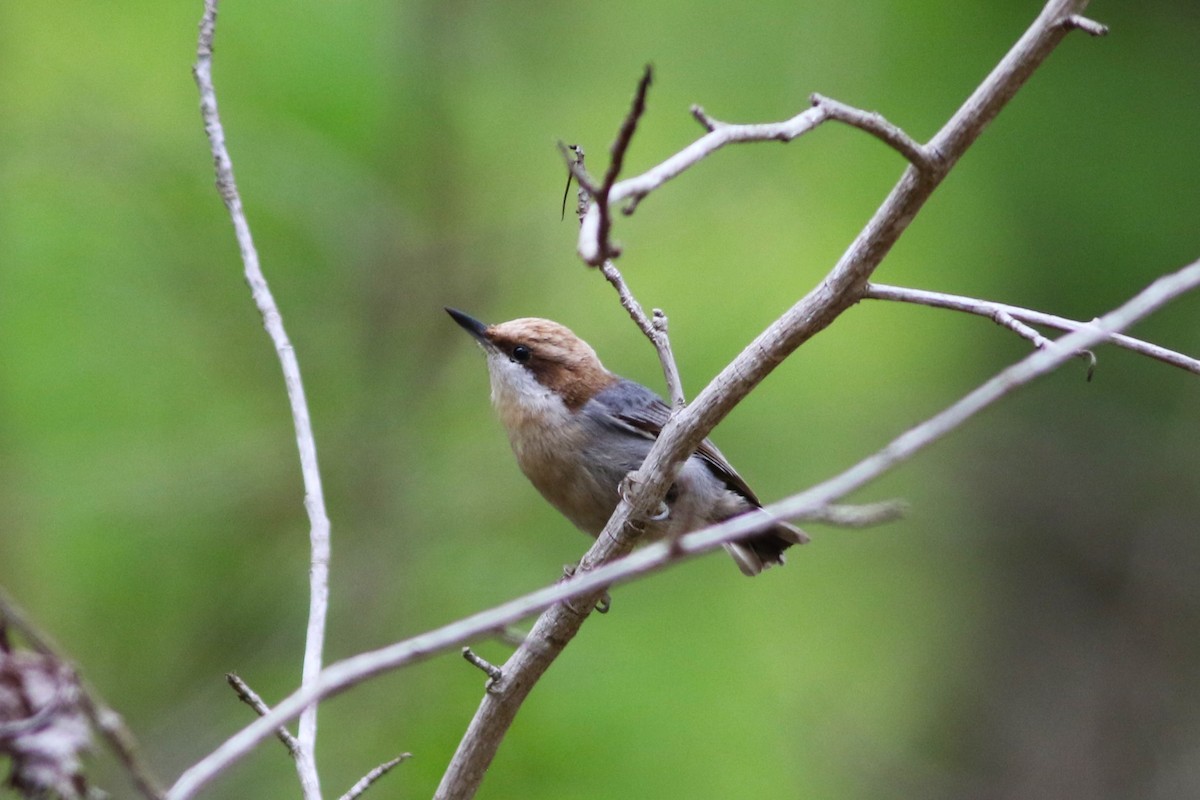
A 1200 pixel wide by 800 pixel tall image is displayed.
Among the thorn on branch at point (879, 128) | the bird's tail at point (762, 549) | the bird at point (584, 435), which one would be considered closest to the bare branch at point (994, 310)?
the thorn on branch at point (879, 128)

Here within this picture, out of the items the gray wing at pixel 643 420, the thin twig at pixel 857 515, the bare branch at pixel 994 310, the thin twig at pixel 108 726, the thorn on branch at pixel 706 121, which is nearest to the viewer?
the thin twig at pixel 108 726

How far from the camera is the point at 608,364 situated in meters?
6.94

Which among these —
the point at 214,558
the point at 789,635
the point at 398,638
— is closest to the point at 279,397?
the point at 214,558

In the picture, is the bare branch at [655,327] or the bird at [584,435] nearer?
the bare branch at [655,327]

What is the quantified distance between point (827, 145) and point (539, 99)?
2085 mm

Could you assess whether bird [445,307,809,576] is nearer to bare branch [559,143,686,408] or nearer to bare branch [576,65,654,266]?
bare branch [559,143,686,408]

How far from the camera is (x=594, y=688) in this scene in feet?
21.5

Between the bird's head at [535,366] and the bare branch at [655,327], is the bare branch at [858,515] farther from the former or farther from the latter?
the bird's head at [535,366]

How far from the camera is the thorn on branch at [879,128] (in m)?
2.14

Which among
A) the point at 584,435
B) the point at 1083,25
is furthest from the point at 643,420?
the point at 1083,25

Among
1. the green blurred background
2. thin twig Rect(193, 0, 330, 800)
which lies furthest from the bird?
the green blurred background

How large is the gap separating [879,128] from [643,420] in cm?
245

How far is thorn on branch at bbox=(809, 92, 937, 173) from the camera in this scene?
2.14 metres

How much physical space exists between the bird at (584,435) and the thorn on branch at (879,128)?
203cm
